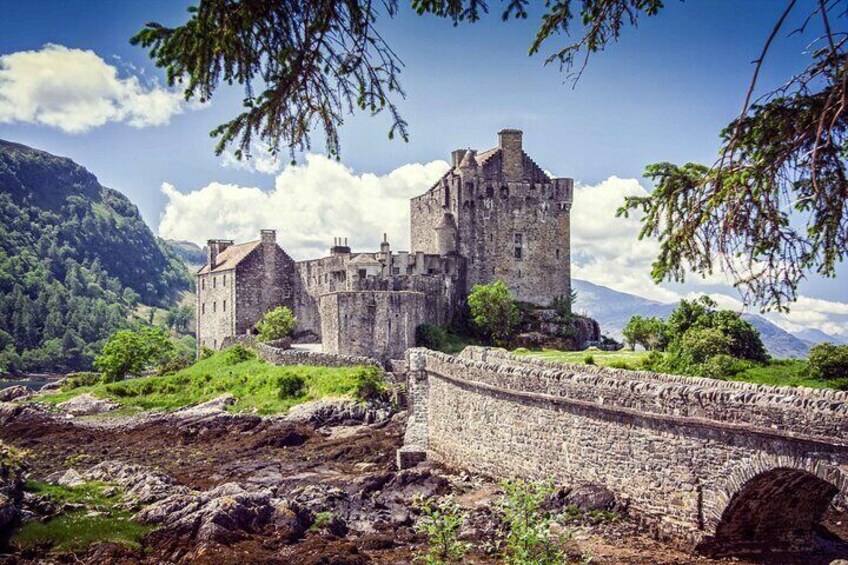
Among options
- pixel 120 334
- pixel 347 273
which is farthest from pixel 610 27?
pixel 120 334

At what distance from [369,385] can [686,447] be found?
934 inches

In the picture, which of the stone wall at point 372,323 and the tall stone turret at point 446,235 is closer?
the stone wall at point 372,323

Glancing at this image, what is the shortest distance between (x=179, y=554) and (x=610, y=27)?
46.6 feet

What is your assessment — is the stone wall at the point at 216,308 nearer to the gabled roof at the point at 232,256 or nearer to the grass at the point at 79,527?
the gabled roof at the point at 232,256

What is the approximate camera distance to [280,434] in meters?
35.4

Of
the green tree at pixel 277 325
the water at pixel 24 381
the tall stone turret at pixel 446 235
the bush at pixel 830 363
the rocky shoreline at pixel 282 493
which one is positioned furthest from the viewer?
the water at pixel 24 381

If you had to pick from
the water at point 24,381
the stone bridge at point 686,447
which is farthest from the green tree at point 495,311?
the water at point 24,381

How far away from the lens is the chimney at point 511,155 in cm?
6394

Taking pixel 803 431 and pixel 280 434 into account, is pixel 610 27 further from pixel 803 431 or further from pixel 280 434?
pixel 280 434

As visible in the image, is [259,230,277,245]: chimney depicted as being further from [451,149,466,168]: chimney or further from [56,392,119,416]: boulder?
[56,392,119,416]: boulder

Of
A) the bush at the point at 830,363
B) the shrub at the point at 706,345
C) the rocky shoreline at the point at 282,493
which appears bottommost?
the rocky shoreline at the point at 282,493

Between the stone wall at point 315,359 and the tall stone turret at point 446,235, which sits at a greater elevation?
the tall stone turret at point 446,235

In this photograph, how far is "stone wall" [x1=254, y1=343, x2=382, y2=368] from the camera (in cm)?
4584

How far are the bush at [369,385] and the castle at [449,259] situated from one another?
14.7m
